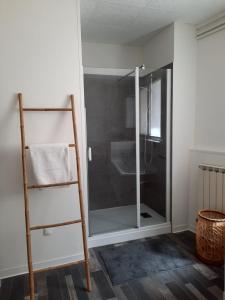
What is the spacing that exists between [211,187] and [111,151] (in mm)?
1228

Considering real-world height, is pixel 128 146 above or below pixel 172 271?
above

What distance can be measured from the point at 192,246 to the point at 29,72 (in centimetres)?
233

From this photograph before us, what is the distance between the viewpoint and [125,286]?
180cm

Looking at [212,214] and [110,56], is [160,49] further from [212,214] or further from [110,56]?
[212,214]

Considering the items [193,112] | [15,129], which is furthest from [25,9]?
[193,112]

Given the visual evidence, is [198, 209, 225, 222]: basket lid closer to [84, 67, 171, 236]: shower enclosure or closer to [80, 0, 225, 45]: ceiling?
[84, 67, 171, 236]: shower enclosure

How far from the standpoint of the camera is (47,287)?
5.94 feet

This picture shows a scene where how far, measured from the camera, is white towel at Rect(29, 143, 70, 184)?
5.86ft

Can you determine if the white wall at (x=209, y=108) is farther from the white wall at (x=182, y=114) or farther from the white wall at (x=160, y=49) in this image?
the white wall at (x=160, y=49)

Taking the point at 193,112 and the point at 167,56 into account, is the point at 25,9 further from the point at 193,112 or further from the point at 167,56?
the point at 193,112

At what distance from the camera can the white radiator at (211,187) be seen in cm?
224

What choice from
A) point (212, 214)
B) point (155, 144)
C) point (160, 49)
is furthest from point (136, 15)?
point (212, 214)

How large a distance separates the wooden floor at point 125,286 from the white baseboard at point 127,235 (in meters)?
0.35

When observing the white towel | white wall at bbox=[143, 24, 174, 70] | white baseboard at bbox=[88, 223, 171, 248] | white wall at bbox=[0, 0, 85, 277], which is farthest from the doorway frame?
the white towel
